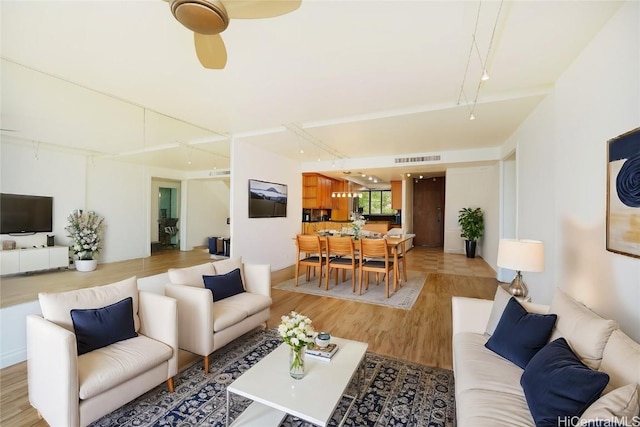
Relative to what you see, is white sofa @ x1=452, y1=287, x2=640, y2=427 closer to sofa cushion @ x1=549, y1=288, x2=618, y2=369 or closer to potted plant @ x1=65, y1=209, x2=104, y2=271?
sofa cushion @ x1=549, y1=288, x2=618, y2=369

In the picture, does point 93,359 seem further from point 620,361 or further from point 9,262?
point 620,361

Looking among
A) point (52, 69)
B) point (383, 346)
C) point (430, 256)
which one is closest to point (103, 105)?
point (52, 69)

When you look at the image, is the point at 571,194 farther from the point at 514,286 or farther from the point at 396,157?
the point at 396,157

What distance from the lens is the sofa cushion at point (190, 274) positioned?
279 centimetres

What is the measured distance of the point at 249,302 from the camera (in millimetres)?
2955

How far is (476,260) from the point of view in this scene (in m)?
7.45

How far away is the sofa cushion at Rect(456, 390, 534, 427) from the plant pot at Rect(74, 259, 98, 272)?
3.39 meters

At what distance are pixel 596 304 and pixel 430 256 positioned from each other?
621 cm

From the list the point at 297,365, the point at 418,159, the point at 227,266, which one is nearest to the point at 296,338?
the point at 297,365

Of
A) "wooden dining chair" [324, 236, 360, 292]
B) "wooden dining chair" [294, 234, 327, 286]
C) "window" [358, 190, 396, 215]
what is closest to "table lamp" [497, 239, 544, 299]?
"wooden dining chair" [324, 236, 360, 292]

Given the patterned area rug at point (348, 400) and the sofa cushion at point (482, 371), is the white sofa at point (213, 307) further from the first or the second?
the sofa cushion at point (482, 371)

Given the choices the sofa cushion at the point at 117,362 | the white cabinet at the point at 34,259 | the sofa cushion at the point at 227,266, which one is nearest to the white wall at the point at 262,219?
the sofa cushion at the point at 227,266

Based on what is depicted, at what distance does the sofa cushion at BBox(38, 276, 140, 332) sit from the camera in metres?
1.89

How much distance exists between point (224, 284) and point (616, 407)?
293cm
